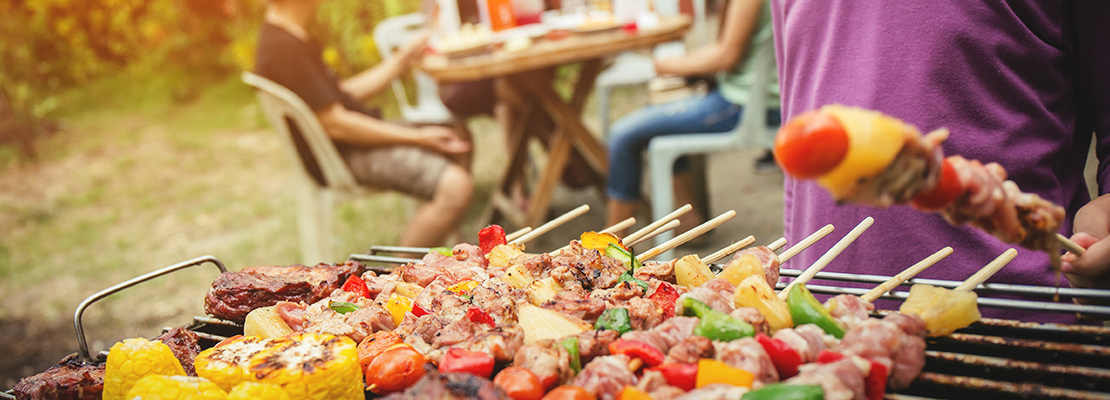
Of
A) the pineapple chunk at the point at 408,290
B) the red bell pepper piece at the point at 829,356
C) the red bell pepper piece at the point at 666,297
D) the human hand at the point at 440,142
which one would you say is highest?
the human hand at the point at 440,142

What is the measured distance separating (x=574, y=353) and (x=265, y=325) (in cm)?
84

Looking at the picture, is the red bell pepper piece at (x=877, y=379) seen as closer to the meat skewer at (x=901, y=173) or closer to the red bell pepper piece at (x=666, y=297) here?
the meat skewer at (x=901, y=173)

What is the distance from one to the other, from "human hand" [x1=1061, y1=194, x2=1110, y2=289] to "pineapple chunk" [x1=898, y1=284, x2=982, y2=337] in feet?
0.98

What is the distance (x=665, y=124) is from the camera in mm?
4043

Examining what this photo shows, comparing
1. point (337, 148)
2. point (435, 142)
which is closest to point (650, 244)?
point (435, 142)

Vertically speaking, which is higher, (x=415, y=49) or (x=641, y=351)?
(x=415, y=49)

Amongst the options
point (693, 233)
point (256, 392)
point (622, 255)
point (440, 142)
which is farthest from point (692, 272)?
point (440, 142)

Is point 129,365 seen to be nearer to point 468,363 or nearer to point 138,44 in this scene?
point 468,363

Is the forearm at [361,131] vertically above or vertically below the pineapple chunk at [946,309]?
above

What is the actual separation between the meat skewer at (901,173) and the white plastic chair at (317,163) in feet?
11.8

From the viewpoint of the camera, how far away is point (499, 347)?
55.0 inches

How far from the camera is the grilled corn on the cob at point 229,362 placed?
1353 millimetres

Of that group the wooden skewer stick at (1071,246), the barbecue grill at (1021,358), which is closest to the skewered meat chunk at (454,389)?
the barbecue grill at (1021,358)

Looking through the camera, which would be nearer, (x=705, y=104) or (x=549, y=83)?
(x=705, y=104)
